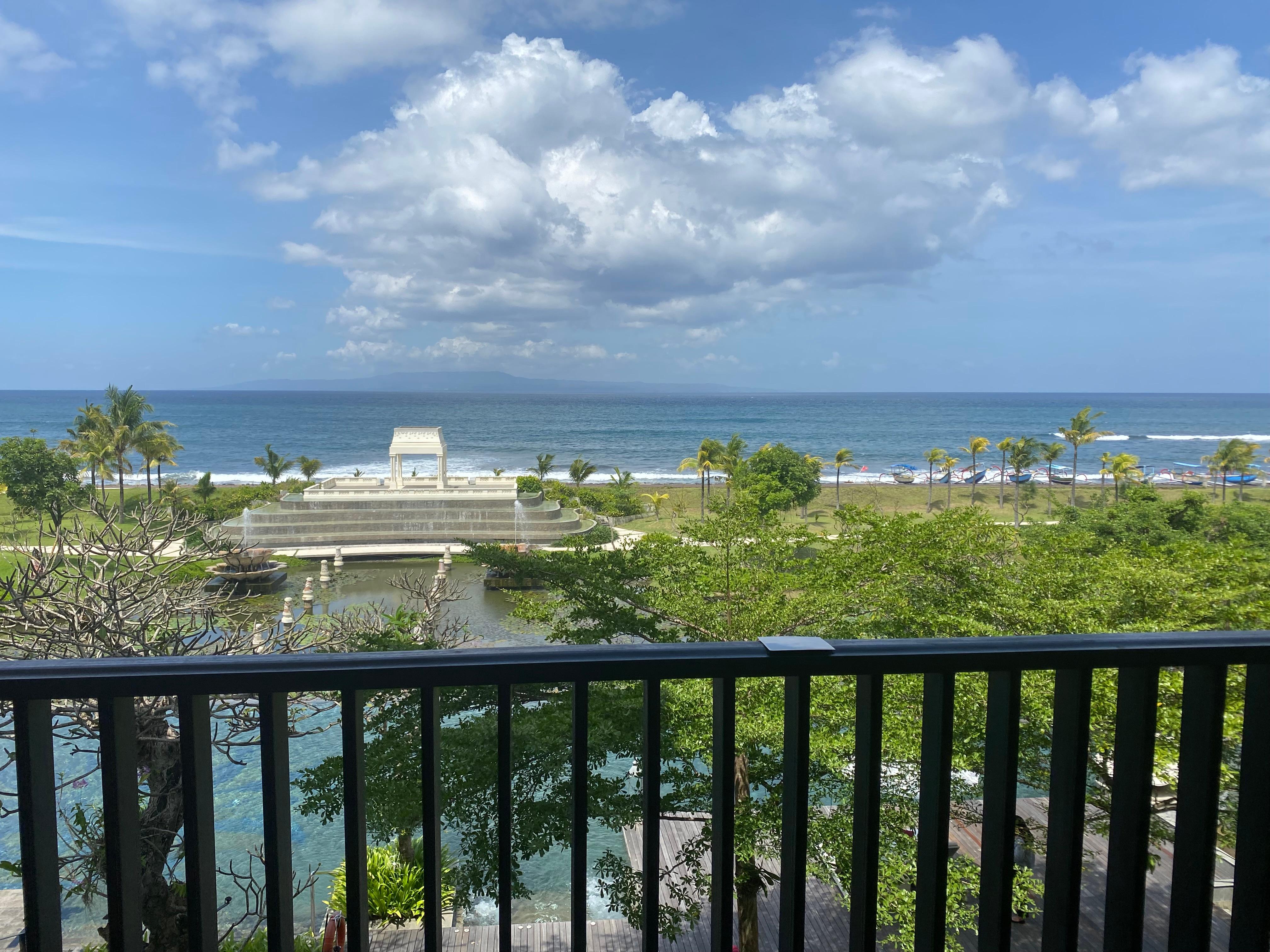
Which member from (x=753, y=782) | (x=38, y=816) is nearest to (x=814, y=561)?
(x=753, y=782)

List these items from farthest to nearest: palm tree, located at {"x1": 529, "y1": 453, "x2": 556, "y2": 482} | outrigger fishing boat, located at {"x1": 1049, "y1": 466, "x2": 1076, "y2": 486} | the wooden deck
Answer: outrigger fishing boat, located at {"x1": 1049, "y1": 466, "x2": 1076, "y2": 486}
palm tree, located at {"x1": 529, "y1": 453, "x2": 556, "y2": 482}
the wooden deck

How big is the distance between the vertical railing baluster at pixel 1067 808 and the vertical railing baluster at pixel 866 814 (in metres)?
0.23

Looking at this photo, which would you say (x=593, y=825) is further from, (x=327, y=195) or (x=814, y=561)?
(x=327, y=195)

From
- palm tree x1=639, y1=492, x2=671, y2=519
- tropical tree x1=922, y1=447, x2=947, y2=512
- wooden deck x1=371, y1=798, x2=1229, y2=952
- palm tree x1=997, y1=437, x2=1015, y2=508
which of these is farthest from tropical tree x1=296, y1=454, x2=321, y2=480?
wooden deck x1=371, y1=798, x2=1229, y2=952

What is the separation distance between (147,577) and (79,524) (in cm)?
82

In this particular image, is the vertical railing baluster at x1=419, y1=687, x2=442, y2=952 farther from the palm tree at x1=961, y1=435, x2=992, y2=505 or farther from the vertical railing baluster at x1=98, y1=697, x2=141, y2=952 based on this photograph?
the palm tree at x1=961, y1=435, x2=992, y2=505

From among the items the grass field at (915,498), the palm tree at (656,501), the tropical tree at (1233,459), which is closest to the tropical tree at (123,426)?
the grass field at (915,498)

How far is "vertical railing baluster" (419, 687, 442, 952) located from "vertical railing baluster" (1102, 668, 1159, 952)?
0.90 meters

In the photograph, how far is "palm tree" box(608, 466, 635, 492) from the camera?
41.4 metres

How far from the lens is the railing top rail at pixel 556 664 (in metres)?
0.88

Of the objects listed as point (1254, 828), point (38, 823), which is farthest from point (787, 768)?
point (38, 823)

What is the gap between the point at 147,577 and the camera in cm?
814

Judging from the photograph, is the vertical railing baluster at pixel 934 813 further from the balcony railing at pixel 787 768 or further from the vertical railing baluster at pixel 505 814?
the vertical railing baluster at pixel 505 814

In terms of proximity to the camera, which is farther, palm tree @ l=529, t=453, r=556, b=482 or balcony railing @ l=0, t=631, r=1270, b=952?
palm tree @ l=529, t=453, r=556, b=482
